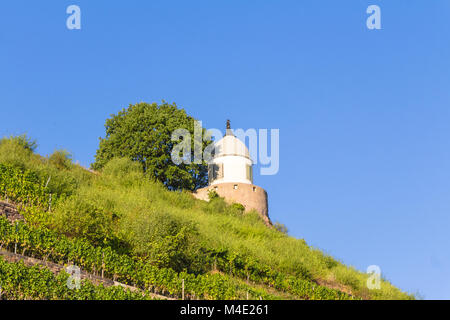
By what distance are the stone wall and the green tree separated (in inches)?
76.6

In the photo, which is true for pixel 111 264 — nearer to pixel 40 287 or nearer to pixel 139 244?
pixel 139 244

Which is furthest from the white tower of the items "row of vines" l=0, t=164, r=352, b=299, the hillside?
"row of vines" l=0, t=164, r=352, b=299

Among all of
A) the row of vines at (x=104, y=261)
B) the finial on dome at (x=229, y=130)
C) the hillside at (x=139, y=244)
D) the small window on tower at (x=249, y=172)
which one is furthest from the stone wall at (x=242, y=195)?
the row of vines at (x=104, y=261)

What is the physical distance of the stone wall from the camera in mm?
44156

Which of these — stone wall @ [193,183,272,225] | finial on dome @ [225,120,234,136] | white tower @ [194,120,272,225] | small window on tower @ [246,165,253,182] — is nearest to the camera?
stone wall @ [193,183,272,225]

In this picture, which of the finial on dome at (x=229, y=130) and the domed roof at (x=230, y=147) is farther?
the finial on dome at (x=229, y=130)

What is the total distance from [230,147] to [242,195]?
15.0 ft

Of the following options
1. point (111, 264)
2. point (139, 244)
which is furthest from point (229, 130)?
point (111, 264)

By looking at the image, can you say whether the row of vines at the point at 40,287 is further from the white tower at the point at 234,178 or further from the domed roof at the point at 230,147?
the domed roof at the point at 230,147

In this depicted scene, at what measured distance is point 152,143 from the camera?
4544cm

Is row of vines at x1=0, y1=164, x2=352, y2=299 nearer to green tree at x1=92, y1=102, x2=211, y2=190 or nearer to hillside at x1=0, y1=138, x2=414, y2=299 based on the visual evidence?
hillside at x1=0, y1=138, x2=414, y2=299

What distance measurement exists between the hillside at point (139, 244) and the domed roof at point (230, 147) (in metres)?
6.99

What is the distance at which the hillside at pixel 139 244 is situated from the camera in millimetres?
22094
